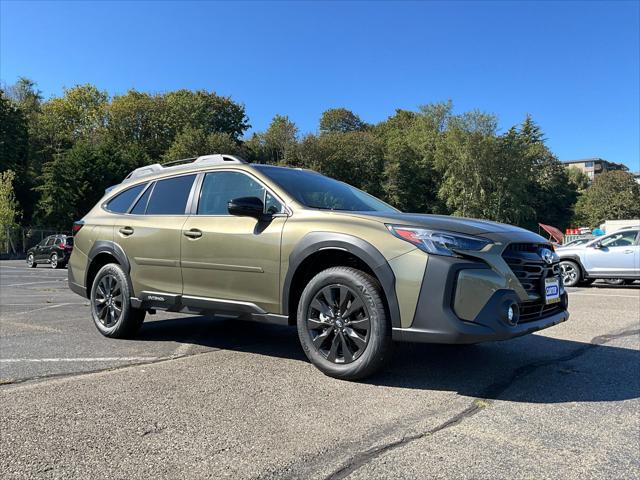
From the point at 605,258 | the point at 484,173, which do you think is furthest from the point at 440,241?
the point at 484,173

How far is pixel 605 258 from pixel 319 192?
11235mm

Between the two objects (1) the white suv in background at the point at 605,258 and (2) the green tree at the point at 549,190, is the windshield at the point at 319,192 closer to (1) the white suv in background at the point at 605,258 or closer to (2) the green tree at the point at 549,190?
(1) the white suv in background at the point at 605,258

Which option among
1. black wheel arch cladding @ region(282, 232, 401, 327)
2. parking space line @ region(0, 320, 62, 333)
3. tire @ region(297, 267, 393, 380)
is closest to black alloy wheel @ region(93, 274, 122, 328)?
parking space line @ region(0, 320, 62, 333)

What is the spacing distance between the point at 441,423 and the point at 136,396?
2.04 meters

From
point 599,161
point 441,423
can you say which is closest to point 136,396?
point 441,423

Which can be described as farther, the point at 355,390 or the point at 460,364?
the point at 460,364

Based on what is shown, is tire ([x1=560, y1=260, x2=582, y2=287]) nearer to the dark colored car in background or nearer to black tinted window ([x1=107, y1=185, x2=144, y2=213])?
black tinted window ([x1=107, y1=185, x2=144, y2=213])

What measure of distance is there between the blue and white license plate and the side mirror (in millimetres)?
2375

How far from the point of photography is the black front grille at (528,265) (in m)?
3.79

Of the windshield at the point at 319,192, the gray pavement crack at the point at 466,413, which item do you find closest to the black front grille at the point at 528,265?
the gray pavement crack at the point at 466,413

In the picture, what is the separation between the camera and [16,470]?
2.45 m

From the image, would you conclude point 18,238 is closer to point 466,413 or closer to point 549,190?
point 466,413

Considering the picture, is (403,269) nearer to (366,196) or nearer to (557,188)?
(366,196)

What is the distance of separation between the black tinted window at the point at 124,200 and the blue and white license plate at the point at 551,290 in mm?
4295
